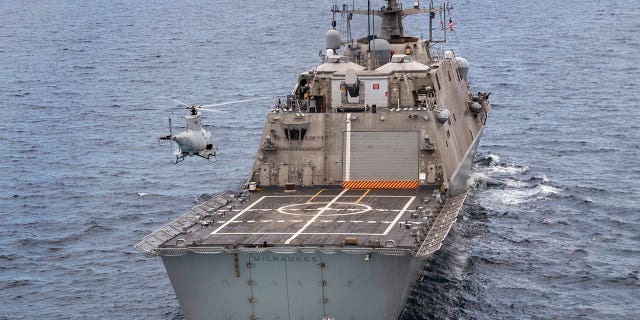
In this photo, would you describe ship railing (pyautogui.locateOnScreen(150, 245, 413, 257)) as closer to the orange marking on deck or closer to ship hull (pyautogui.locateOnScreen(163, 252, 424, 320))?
ship hull (pyautogui.locateOnScreen(163, 252, 424, 320))

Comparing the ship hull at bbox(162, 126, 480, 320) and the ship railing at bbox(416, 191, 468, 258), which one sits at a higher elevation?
the ship railing at bbox(416, 191, 468, 258)

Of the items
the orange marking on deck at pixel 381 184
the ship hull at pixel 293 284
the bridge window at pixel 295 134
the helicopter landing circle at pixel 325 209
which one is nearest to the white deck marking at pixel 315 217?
the helicopter landing circle at pixel 325 209

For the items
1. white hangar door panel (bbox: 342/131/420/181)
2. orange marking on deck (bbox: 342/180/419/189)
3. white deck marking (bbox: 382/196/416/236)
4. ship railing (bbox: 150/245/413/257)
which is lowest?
white deck marking (bbox: 382/196/416/236)

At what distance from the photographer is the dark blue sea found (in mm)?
46250

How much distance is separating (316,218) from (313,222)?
2.22ft

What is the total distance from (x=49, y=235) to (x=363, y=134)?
57.2 ft

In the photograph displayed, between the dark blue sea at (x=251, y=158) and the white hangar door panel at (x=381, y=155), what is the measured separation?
4.36 metres

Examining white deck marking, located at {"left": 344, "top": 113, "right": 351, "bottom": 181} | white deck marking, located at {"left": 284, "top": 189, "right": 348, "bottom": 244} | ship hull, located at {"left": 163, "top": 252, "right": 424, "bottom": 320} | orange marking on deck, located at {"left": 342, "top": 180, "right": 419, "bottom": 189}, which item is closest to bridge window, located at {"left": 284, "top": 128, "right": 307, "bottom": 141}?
white deck marking, located at {"left": 344, "top": 113, "right": 351, "bottom": 181}

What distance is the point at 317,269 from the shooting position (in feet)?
123

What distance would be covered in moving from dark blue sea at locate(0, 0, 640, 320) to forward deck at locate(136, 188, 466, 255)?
3548 mm

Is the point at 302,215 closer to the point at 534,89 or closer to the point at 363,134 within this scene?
the point at 363,134

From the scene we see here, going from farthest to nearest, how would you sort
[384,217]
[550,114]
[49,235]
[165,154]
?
[550,114], [165,154], [49,235], [384,217]

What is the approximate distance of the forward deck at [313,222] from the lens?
38188mm

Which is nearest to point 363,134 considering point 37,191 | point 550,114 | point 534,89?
point 37,191
